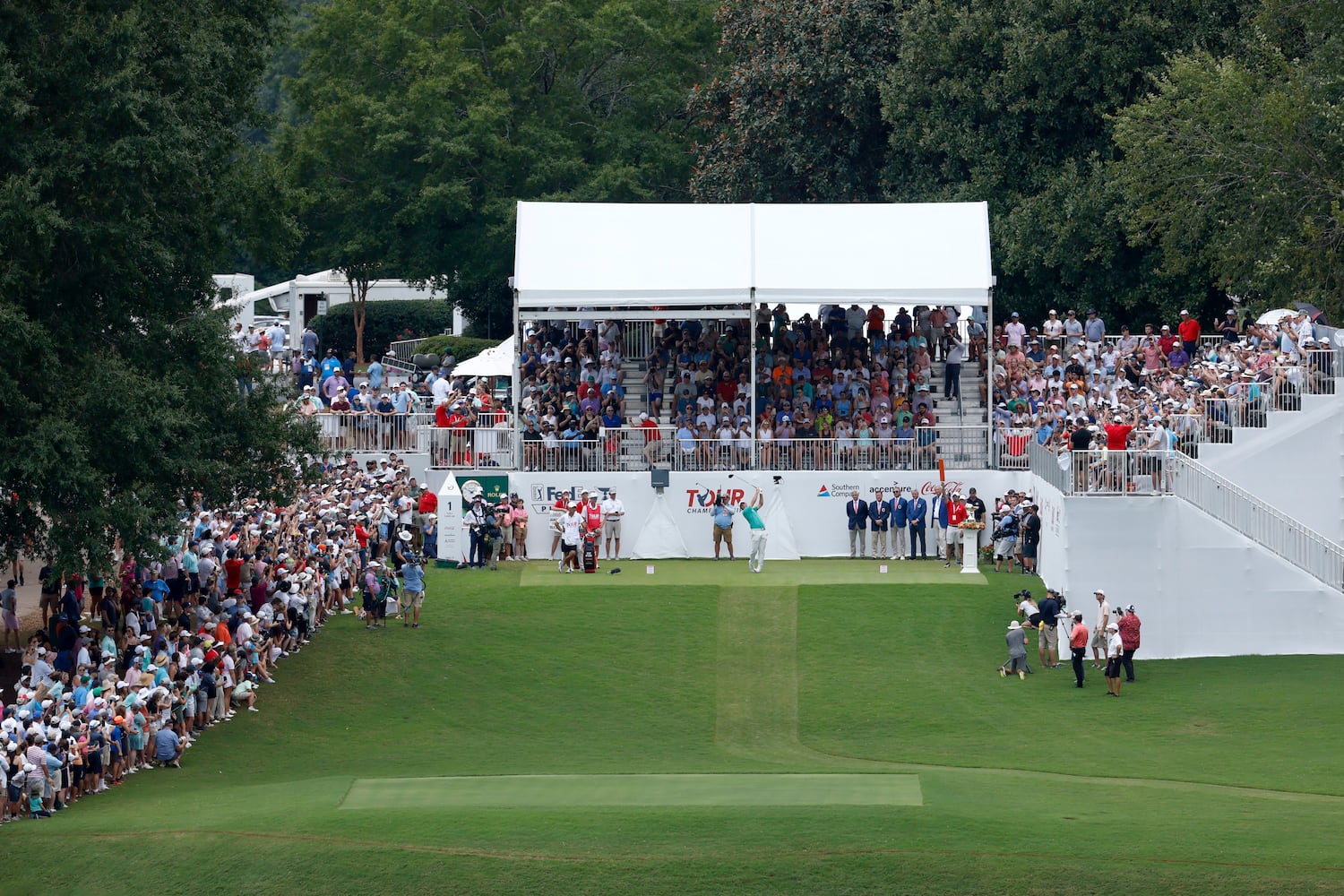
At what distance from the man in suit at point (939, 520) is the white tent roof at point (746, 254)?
412 cm

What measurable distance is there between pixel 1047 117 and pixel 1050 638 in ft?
73.3

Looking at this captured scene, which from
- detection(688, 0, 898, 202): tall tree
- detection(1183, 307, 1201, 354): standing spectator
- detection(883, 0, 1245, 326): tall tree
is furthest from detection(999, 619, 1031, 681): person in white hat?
detection(688, 0, 898, 202): tall tree

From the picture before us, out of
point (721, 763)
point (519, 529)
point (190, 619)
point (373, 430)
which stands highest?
point (373, 430)

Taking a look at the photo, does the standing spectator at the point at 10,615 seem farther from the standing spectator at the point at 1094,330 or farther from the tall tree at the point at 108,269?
the standing spectator at the point at 1094,330

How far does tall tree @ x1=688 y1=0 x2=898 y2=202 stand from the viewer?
5531 centimetres

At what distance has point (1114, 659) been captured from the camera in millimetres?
30703

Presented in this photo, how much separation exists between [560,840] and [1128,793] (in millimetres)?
7698

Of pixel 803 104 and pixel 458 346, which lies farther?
pixel 458 346

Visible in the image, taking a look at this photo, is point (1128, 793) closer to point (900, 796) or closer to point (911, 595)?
point (900, 796)

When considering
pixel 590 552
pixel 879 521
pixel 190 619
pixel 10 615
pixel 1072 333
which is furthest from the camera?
pixel 1072 333

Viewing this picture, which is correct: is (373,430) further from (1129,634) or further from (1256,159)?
(1256,159)

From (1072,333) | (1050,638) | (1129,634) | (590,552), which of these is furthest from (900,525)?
(1129,634)

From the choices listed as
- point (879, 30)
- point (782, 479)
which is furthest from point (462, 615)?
point (879, 30)

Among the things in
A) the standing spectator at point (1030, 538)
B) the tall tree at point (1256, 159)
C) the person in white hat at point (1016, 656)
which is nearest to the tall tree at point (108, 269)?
the person in white hat at point (1016, 656)
